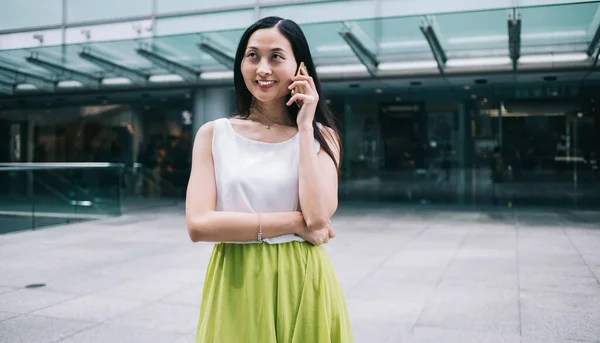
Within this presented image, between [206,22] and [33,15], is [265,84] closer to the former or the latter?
[206,22]

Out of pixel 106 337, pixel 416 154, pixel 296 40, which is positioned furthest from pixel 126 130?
pixel 296 40

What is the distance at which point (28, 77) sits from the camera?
628 inches

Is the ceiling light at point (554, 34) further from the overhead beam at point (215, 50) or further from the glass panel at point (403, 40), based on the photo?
the overhead beam at point (215, 50)

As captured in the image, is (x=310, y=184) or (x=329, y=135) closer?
(x=310, y=184)

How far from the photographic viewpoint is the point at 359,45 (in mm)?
11961

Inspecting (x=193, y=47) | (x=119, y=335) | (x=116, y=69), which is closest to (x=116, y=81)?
(x=116, y=69)

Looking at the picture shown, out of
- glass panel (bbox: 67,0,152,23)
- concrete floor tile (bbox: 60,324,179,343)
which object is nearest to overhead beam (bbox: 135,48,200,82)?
glass panel (bbox: 67,0,152,23)

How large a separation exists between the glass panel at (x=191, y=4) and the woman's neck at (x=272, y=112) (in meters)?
14.1

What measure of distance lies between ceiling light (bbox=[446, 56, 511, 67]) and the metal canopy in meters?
0.02

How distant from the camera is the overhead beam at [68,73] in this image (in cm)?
1432

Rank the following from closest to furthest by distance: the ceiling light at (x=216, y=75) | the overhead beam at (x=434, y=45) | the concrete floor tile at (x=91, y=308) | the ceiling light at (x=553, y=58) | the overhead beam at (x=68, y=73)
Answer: the concrete floor tile at (x=91, y=308) → the overhead beam at (x=434, y=45) → the ceiling light at (x=553, y=58) → the overhead beam at (x=68, y=73) → the ceiling light at (x=216, y=75)

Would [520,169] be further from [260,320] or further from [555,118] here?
[260,320]

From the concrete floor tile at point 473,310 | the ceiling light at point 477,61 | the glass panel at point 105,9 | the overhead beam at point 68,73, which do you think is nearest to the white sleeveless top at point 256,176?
the concrete floor tile at point 473,310

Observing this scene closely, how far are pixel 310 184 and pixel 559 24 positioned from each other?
11.3m
